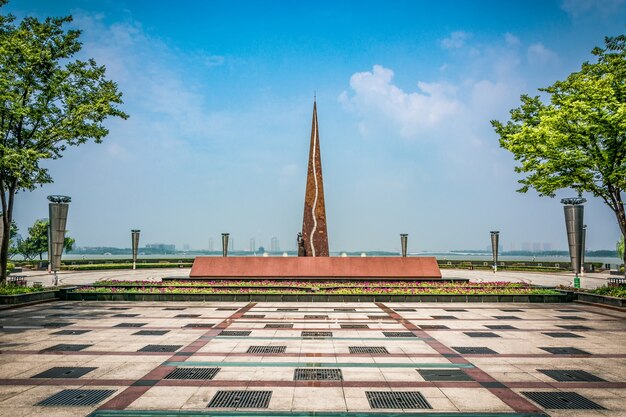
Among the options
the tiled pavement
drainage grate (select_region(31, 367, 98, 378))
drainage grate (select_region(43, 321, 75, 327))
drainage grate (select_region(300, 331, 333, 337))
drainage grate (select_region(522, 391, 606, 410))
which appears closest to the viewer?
drainage grate (select_region(522, 391, 606, 410))

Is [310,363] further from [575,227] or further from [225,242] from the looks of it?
[225,242]

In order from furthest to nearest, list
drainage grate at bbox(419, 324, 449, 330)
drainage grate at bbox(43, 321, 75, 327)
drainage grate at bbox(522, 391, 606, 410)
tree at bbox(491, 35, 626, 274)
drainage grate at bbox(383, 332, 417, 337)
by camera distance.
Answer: tree at bbox(491, 35, 626, 274) → drainage grate at bbox(43, 321, 75, 327) → drainage grate at bbox(419, 324, 449, 330) → drainage grate at bbox(383, 332, 417, 337) → drainage grate at bbox(522, 391, 606, 410)

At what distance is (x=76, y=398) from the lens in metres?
7.03

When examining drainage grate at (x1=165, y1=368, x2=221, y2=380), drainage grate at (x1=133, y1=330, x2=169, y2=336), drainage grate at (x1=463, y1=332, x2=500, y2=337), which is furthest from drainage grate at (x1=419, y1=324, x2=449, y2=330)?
drainage grate at (x1=133, y1=330, x2=169, y2=336)

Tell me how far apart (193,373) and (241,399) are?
1.91 m

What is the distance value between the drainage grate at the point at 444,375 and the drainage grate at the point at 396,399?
1053mm

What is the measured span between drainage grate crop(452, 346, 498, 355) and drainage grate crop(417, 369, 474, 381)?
1750 millimetres

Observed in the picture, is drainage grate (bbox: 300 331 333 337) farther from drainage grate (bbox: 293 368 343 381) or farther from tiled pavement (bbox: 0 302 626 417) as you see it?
drainage grate (bbox: 293 368 343 381)

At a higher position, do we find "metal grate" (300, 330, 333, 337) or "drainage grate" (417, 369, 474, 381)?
"drainage grate" (417, 369, 474, 381)

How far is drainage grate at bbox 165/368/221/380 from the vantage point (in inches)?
320

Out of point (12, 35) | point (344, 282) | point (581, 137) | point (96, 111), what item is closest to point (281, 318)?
point (344, 282)

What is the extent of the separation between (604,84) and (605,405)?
56.8 feet

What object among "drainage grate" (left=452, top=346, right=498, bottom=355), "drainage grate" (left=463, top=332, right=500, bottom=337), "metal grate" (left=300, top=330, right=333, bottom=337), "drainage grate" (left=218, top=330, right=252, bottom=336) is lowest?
"drainage grate" (left=463, top=332, right=500, bottom=337)

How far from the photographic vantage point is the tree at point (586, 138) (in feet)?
59.4
